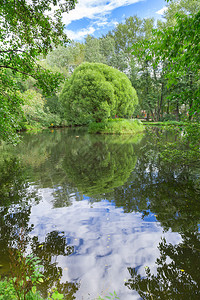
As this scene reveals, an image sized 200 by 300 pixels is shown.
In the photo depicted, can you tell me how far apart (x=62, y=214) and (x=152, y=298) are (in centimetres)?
289

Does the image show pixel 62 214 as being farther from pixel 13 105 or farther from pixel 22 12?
pixel 22 12

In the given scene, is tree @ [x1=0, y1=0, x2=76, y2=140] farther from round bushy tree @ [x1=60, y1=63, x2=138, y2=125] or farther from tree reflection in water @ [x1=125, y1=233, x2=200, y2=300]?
round bushy tree @ [x1=60, y1=63, x2=138, y2=125]

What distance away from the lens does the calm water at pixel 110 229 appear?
267cm

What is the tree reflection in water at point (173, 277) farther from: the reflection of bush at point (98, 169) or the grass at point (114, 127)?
the grass at point (114, 127)

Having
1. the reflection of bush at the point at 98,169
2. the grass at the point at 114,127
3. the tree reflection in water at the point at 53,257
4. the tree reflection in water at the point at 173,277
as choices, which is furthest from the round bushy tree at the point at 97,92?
the tree reflection in water at the point at 173,277

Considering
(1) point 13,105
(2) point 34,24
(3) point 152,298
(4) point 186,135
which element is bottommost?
(3) point 152,298

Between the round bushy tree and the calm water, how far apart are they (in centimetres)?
1546

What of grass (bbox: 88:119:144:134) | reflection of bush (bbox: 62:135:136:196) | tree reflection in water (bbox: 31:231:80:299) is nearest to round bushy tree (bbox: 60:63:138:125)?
grass (bbox: 88:119:144:134)

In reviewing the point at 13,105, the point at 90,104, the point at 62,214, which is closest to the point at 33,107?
the point at 90,104

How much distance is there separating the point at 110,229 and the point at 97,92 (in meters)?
19.3

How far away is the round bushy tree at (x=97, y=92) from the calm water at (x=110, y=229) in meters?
15.5

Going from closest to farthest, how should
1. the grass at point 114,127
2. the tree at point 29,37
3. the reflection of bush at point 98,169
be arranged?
the tree at point 29,37, the reflection of bush at point 98,169, the grass at point 114,127

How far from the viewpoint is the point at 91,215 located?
458 centimetres

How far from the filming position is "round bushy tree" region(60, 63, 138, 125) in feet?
69.9
